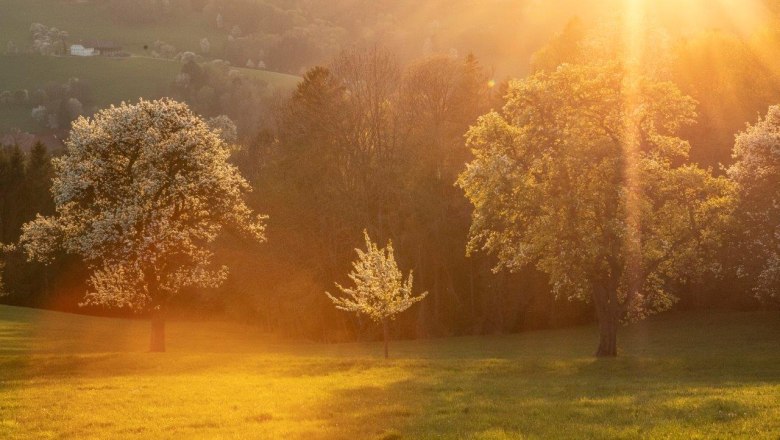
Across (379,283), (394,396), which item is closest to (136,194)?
(379,283)

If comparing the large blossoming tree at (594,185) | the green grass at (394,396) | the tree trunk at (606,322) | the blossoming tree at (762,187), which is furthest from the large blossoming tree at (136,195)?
the blossoming tree at (762,187)

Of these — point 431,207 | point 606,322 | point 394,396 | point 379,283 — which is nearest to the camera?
point 394,396

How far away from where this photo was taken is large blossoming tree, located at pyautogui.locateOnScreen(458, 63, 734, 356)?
140ft

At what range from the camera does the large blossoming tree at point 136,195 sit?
49.2 meters

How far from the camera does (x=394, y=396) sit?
30.9 m

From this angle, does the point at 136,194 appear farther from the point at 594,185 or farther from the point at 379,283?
the point at 594,185

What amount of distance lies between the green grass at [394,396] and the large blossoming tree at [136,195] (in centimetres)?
617

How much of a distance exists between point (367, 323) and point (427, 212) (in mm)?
14119

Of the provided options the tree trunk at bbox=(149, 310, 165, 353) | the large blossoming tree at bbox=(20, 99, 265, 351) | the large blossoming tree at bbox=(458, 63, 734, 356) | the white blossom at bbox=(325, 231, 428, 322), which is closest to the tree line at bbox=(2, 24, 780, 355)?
the large blossoming tree at bbox=(458, 63, 734, 356)

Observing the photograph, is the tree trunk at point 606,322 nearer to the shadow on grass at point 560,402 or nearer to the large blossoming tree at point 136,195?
the shadow on grass at point 560,402

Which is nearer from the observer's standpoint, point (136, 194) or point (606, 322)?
point (606, 322)

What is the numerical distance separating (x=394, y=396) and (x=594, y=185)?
1849 cm

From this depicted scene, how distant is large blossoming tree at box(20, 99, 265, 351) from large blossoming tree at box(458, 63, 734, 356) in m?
17.7

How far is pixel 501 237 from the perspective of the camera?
4553 cm
